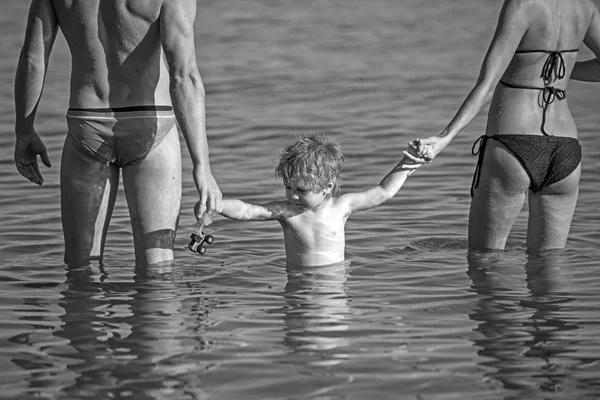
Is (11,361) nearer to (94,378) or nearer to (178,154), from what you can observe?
(94,378)

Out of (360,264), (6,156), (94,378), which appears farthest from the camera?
(6,156)

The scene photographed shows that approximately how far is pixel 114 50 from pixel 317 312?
1779 millimetres

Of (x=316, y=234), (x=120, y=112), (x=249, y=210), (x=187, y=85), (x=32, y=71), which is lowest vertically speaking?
(x=316, y=234)

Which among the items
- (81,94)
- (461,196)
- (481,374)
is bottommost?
(481,374)

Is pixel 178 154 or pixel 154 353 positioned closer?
pixel 154 353

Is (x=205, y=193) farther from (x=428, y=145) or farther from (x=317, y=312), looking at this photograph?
(x=428, y=145)

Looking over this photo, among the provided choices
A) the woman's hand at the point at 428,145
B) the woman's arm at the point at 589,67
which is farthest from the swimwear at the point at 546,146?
the woman's hand at the point at 428,145

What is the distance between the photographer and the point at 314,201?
21.9 feet

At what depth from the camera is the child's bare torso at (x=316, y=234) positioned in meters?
6.75

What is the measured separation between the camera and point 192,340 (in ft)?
19.2

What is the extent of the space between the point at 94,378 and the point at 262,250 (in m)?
2.69

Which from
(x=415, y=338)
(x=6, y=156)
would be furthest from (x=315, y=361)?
(x=6, y=156)

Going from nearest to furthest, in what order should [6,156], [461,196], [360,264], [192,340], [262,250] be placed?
[192,340]
[360,264]
[262,250]
[461,196]
[6,156]

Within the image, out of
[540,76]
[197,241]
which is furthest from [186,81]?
[540,76]
